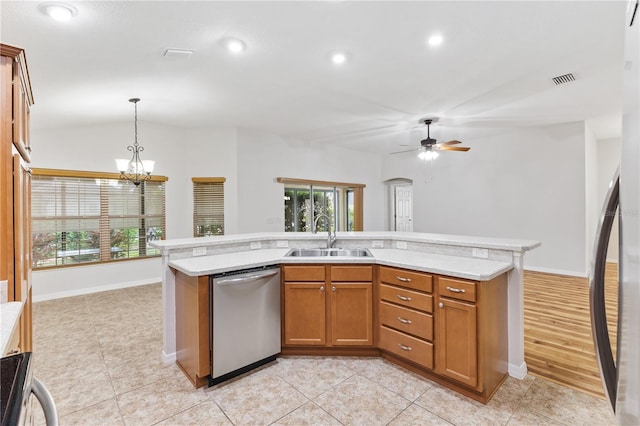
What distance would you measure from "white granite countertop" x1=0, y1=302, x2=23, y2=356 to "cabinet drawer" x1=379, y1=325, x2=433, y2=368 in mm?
2270

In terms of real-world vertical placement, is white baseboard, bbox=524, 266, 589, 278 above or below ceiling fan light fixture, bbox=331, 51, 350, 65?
below

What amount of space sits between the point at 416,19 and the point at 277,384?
118 inches

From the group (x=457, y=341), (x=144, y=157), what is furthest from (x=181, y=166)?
(x=457, y=341)

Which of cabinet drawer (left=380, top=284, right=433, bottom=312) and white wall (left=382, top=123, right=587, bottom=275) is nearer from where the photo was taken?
cabinet drawer (left=380, top=284, right=433, bottom=312)

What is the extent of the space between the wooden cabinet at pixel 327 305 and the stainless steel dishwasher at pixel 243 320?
12 centimetres

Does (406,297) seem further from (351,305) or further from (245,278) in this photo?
(245,278)

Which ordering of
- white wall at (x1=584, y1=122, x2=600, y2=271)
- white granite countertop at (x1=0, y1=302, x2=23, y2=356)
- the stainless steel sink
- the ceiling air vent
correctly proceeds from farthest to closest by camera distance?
white wall at (x1=584, y1=122, x2=600, y2=271) → the ceiling air vent → the stainless steel sink → white granite countertop at (x1=0, y1=302, x2=23, y2=356)

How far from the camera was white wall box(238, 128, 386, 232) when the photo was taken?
5832 mm

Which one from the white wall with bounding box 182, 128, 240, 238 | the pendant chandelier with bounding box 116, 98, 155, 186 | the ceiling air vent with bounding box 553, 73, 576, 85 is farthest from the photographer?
the white wall with bounding box 182, 128, 240, 238

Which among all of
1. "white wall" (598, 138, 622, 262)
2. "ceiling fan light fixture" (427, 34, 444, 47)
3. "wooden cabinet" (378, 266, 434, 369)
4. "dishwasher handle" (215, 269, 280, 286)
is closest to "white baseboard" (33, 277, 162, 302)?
"dishwasher handle" (215, 269, 280, 286)

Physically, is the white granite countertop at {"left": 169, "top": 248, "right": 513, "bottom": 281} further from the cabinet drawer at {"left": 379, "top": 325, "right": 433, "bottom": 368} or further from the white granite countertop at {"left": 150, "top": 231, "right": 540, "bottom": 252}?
the cabinet drawer at {"left": 379, "top": 325, "right": 433, "bottom": 368}

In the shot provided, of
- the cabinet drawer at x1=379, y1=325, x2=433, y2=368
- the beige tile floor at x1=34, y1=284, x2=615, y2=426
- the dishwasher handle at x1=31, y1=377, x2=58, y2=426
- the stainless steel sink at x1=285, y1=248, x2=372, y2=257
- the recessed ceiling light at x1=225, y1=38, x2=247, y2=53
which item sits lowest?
the beige tile floor at x1=34, y1=284, x2=615, y2=426

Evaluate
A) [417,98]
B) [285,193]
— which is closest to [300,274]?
[417,98]

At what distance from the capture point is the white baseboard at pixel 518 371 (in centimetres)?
234
